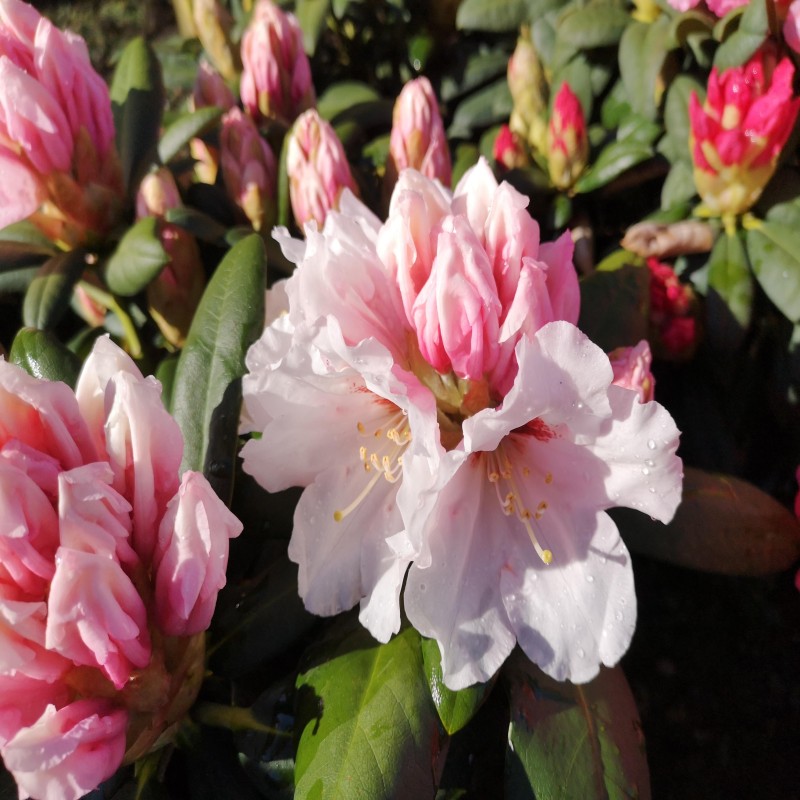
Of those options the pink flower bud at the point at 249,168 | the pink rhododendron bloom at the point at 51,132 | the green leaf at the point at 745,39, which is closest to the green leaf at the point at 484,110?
the green leaf at the point at 745,39

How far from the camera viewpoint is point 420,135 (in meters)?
1.27

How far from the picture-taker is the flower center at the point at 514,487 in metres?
0.82

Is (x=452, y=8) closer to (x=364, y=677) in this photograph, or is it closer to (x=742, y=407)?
(x=742, y=407)

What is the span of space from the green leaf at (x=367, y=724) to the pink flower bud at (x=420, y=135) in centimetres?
79

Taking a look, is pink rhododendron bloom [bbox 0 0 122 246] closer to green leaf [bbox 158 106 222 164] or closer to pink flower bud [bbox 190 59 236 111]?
green leaf [bbox 158 106 222 164]

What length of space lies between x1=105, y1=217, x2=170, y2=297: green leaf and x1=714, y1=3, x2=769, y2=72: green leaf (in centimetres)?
106

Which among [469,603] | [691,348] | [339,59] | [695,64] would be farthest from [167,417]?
[339,59]

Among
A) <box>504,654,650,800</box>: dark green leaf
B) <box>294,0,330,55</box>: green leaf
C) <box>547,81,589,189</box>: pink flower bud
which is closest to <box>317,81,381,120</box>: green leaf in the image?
<box>294,0,330,55</box>: green leaf

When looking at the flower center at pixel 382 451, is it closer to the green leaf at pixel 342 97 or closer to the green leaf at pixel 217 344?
the green leaf at pixel 217 344

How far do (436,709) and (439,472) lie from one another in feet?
1.06

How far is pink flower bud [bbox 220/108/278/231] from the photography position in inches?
53.1

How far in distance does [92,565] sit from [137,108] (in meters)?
1.04

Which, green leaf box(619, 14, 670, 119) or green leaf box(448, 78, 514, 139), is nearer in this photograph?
green leaf box(619, 14, 670, 119)

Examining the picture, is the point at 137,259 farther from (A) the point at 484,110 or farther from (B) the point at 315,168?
(A) the point at 484,110
